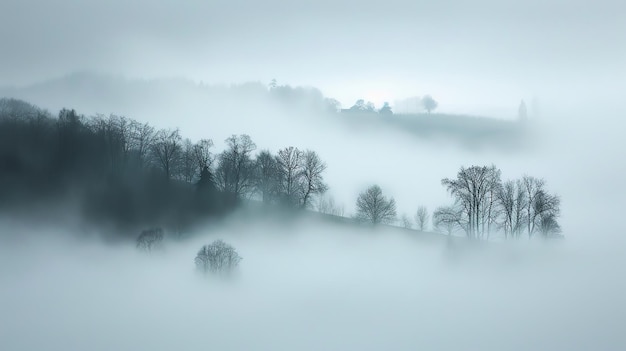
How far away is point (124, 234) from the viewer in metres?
50.0

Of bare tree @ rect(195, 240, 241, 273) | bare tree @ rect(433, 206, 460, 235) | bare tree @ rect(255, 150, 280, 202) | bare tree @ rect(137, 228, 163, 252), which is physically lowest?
bare tree @ rect(195, 240, 241, 273)

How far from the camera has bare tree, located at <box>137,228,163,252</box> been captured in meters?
48.2

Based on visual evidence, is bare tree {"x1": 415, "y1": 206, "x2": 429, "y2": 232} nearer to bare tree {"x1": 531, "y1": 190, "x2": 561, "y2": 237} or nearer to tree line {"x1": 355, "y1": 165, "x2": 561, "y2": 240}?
tree line {"x1": 355, "y1": 165, "x2": 561, "y2": 240}

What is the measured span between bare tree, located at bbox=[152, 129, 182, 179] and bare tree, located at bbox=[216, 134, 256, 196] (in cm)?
451

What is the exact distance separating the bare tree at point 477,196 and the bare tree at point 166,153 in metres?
27.9

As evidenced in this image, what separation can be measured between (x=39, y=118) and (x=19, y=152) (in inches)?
248

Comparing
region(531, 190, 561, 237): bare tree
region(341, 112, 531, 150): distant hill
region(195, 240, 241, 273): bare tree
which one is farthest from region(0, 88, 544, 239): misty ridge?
region(341, 112, 531, 150): distant hill

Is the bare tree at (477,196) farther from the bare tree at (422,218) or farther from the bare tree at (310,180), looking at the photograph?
the bare tree at (310,180)

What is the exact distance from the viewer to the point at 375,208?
5934cm

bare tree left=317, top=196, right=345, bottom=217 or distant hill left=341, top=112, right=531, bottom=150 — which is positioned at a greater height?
distant hill left=341, top=112, right=531, bottom=150

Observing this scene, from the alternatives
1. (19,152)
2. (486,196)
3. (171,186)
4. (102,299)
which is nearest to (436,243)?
(486,196)

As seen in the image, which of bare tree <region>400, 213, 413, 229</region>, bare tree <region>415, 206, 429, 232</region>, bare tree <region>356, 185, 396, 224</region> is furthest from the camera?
bare tree <region>415, 206, 429, 232</region>

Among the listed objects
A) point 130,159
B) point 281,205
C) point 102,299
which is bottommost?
point 102,299

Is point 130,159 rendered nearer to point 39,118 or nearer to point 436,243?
point 39,118
